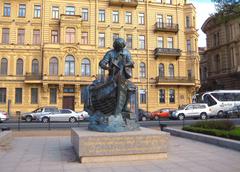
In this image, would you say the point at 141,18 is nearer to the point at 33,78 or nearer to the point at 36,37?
the point at 36,37

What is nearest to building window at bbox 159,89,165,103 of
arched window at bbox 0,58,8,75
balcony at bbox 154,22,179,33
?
balcony at bbox 154,22,179,33

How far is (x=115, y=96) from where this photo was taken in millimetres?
10398

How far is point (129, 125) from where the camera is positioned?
10.5 m

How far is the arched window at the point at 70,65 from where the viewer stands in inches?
1686

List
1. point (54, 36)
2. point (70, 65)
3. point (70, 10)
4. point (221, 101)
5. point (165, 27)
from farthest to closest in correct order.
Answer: point (165, 27)
point (70, 10)
point (54, 36)
point (70, 65)
point (221, 101)

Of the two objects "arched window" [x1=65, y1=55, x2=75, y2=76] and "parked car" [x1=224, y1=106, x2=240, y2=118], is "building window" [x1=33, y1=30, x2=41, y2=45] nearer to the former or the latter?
"arched window" [x1=65, y1=55, x2=75, y2=76]

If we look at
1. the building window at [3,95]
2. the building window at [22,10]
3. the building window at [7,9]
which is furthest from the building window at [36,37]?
the building window at [3,95]

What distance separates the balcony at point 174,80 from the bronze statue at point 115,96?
34.9 metres

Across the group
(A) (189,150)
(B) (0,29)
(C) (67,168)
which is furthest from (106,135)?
(B) (0,29)

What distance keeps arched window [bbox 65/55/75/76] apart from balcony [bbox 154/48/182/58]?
41.8 ft

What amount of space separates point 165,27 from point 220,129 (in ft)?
113

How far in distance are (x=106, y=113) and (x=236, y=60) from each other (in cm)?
5026

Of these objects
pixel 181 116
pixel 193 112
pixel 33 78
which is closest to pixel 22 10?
pixel 33 78

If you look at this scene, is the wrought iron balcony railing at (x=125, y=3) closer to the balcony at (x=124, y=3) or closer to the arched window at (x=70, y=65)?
the balcony at (x=124, y=3)
